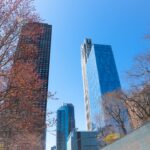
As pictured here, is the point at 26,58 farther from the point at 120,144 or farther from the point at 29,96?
the point at 120,144

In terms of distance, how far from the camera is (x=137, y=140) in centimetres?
801

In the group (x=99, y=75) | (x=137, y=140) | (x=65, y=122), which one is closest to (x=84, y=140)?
(x=99, y=75)

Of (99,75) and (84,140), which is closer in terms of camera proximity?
(84,140)

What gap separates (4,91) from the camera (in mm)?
7961

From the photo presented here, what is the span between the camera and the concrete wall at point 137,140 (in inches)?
289

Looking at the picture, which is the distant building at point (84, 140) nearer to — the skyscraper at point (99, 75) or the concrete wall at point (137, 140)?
the skyscraper at point (99, 75)

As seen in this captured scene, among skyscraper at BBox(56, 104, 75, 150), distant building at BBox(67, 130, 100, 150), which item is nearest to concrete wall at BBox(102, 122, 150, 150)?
distant building at BBox(67, 130, 100, 150)

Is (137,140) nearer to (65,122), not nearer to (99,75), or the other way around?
(99,75)

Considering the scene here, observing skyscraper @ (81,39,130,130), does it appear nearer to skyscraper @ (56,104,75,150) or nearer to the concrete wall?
skyscraper @ (56,104,75,150)

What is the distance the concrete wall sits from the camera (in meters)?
7.35

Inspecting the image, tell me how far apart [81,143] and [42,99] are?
178 feet

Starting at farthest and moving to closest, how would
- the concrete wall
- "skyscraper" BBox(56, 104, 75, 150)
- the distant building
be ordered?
1. "skyscraper" BBox(56, 104, 75, 150)
2. the distant building
3. the concrete wall

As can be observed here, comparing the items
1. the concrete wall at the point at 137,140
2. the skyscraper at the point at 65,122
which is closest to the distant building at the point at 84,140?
the concrete wall at the point at 137,140

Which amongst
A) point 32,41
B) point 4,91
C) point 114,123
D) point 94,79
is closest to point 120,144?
point 4,91
